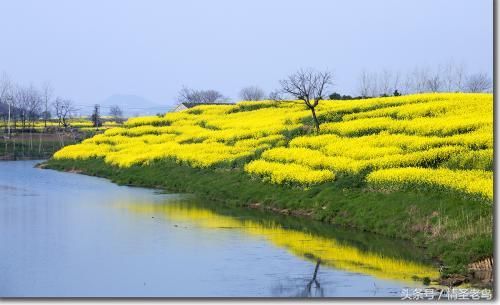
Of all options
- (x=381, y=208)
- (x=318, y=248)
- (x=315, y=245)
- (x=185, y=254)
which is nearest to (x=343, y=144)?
(x=381, y=208)

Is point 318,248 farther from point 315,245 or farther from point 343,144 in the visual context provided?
point 343,144

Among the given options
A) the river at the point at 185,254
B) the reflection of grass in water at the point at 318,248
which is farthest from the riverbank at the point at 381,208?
the reflection of grass in water at the point at 318,248

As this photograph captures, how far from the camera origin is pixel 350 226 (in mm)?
25359

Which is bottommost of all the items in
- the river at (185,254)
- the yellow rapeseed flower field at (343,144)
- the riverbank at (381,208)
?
the river at (185,254)

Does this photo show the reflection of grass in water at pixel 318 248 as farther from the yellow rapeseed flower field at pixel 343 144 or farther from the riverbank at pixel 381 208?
the yellow rapeseed flower field at pixel 343 144

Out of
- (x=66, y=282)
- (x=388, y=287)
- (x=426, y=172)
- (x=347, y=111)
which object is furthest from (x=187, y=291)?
(x=347, y=111)

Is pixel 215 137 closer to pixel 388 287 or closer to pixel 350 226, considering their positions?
pixel 350 226

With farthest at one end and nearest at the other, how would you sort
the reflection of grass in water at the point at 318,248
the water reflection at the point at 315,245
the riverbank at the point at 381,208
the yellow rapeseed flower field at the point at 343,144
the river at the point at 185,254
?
the yellow rapeseed flower field at the point at 343,144
the riverbank at the point at 381,208
the reflection of grass in water at the point at 318,248
the water reflection at the point at 315,245
the river at the point at 185,254

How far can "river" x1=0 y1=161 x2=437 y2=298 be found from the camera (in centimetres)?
1733

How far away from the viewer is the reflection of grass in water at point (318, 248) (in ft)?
63.3

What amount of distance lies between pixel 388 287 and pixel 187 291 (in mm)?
4396

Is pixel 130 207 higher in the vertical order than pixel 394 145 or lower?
lower

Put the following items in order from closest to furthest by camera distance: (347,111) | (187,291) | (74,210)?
(187,291) → (74,210) → (347,111)

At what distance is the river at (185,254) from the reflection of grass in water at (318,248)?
30 mm
